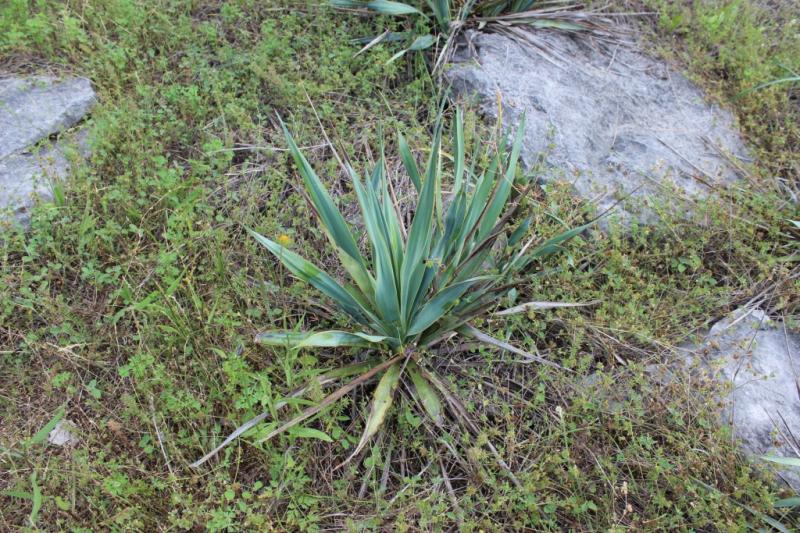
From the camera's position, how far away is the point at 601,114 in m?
Answer: 3.83

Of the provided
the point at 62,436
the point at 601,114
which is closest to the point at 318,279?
the point at 62,436

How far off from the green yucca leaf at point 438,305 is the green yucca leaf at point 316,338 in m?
0.15

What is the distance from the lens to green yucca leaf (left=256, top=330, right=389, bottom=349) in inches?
96.0

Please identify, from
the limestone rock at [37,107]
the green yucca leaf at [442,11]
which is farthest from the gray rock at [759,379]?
the limestone rock at [37,107]

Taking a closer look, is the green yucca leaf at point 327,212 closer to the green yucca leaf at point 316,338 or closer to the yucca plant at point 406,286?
the yucca plant at point 406,286

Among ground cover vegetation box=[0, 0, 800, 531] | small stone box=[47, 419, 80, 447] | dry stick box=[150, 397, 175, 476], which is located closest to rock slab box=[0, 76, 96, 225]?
ground cover vegetation box=[0, 0, 800, 531]

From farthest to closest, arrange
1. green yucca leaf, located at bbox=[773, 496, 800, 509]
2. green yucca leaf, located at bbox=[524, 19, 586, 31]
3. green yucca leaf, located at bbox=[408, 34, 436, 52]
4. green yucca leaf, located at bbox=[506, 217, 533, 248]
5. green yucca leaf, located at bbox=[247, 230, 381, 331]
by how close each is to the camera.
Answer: green yucca leaf, located at bbox=[524, 19, 586, 31] < green yucca leaf, located at bbox=[408, 34, 436, 52] < green yucca leaf, located at bbox=[506, 217, 533, 248] < green yucca leaf, located at bbox=[247, 230, 381, 331] < green yucca leaf, located at bbox=[773, 496, 800, 509]

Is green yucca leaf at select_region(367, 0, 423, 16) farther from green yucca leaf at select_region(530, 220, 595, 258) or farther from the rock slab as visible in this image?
green yucca leaf at select_region(530, 220, 595, 258)

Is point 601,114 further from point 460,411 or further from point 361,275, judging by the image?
point 460,411

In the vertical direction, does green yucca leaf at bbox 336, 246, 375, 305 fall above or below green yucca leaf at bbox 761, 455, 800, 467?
above

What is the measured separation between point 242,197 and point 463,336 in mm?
1385

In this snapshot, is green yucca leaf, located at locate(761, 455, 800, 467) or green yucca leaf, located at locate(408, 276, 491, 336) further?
green yucca leaf, located at locate(408, 276, 491, 336)

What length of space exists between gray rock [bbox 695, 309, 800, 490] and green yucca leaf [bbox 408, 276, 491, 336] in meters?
1.16

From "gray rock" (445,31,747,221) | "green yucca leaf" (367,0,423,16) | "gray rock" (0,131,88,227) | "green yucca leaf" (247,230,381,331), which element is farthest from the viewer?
"green yucca leaf" (367,0,423,16)
